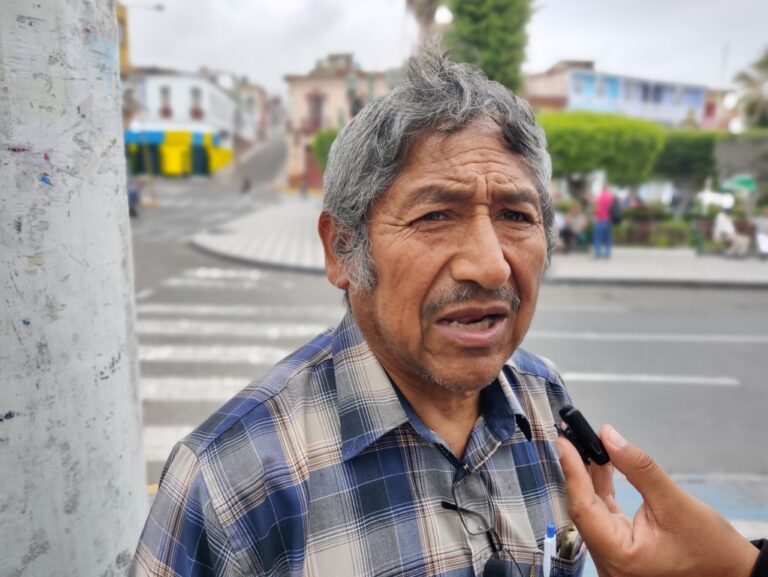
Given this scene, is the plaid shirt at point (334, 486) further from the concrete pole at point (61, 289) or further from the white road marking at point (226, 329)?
the white road marking at point (226, 329)

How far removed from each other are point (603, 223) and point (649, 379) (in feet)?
26.9

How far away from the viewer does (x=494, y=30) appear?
14.9 metres

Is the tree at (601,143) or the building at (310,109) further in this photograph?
the building at (310,109)

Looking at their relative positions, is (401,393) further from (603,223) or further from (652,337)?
(603,223)

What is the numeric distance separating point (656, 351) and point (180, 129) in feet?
152

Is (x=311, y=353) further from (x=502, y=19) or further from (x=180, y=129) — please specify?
(x=180, y=129)

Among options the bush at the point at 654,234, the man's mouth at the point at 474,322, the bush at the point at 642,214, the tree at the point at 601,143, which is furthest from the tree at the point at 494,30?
the man's mouth at the point at 474,322

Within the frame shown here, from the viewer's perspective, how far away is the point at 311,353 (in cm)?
139

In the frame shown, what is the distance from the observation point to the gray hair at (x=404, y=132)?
121 centimetres

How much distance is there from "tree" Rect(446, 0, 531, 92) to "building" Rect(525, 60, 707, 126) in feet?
76.4

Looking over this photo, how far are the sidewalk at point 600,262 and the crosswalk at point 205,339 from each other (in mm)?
2177

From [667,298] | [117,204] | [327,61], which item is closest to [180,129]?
[327,61]

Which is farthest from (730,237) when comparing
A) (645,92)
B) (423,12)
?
(645,92)

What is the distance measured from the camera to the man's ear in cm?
139
